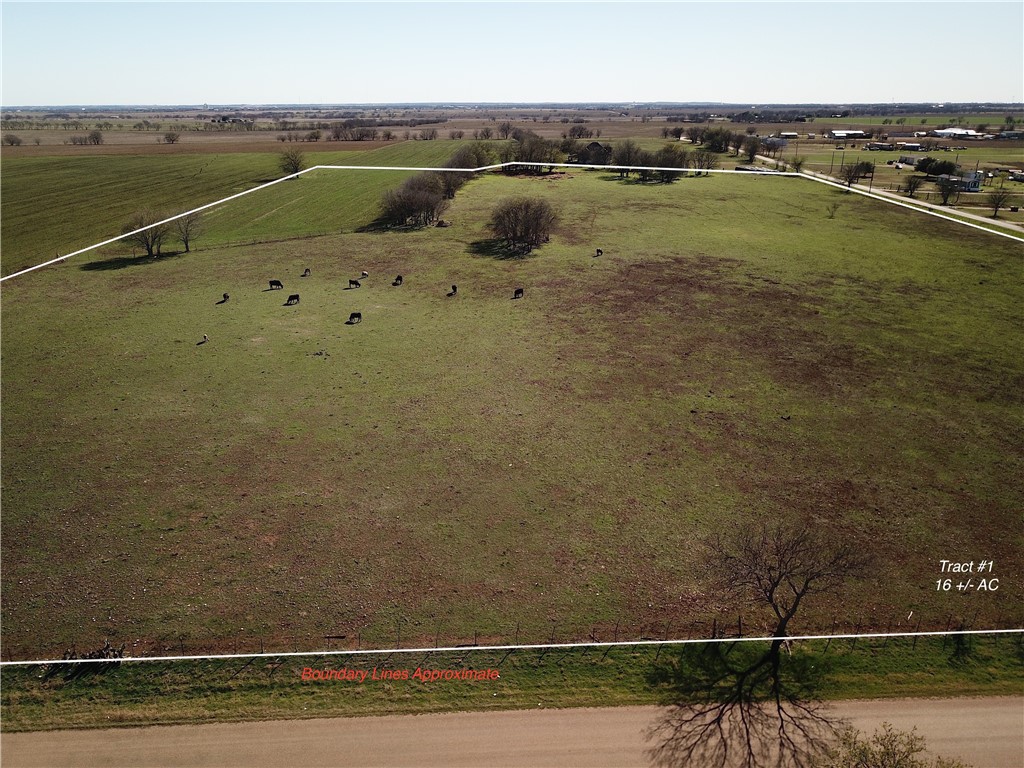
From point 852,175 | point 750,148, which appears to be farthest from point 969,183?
point 750,148

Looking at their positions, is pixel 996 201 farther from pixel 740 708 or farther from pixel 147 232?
pixel 147 232

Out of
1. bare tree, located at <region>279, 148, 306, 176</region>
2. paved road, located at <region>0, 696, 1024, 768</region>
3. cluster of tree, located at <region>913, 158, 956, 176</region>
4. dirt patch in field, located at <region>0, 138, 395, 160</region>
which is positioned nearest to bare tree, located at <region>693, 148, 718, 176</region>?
cluster of tree, located at <region>913, 158, 956, 176</region>

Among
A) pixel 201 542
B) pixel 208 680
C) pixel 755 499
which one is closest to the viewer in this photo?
pixel 208 680

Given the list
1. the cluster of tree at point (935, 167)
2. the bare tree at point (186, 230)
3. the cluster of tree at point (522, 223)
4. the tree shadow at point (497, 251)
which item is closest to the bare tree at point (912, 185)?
the cluster of tree at point (935, 167)

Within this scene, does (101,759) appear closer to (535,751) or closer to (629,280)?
(535,751)

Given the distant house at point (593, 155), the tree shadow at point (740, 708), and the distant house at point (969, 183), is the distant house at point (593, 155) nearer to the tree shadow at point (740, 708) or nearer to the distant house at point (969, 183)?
the distant house at point (969, 183)

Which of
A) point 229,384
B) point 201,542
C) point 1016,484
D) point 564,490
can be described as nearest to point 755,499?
point 564,490
